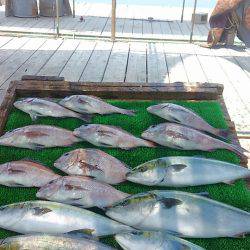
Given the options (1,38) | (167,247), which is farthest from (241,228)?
(1,38)

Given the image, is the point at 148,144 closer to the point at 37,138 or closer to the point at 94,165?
the point at 94,165

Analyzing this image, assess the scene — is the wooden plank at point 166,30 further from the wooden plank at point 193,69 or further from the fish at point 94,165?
the fish at point 94,165

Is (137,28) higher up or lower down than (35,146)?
lower down

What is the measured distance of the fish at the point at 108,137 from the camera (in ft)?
11.4

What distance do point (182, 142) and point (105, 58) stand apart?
497cm

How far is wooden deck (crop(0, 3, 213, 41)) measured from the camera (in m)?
11.0

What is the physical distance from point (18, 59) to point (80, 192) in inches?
221

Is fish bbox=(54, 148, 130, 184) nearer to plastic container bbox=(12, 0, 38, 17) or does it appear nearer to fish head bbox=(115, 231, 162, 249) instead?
fish head bbox=(115, 231, 162, 249)

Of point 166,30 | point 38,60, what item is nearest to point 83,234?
point 38,60

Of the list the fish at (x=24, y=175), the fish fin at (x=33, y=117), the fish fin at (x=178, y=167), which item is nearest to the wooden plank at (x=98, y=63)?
the fish fin at (x=33, y=117)

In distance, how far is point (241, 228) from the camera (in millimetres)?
2621

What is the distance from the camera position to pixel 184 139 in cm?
346

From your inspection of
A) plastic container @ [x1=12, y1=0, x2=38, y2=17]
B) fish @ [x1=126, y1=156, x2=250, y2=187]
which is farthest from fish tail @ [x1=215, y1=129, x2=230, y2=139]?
plastic container @ [x1=12, y1=0, x2=38, y2=17]

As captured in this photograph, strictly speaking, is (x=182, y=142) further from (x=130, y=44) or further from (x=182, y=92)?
(x=130, y=44)
